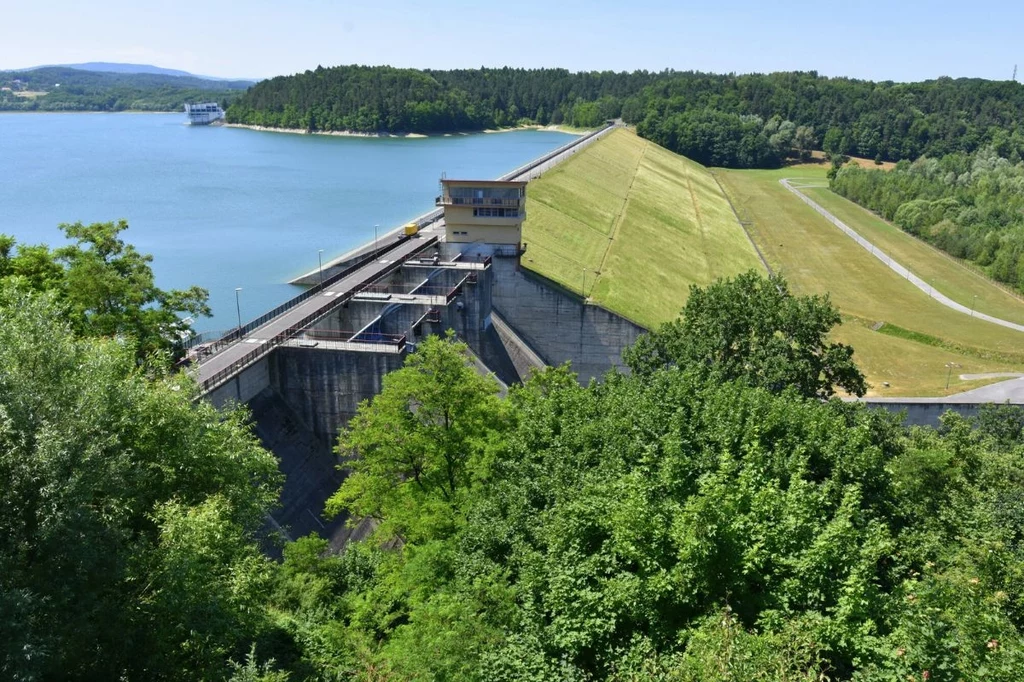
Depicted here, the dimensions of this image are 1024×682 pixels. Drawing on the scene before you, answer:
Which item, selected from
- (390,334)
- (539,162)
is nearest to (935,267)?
(539,162)

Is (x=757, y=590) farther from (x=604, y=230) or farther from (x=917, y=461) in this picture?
(x=604, y=230)

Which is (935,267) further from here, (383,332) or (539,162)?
(383,332)

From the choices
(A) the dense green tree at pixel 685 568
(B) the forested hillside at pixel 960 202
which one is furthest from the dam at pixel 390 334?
(B) the forested hillside at pixel 960 202

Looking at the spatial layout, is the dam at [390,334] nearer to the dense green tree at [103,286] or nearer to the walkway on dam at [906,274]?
the dense green tree at [103,286]

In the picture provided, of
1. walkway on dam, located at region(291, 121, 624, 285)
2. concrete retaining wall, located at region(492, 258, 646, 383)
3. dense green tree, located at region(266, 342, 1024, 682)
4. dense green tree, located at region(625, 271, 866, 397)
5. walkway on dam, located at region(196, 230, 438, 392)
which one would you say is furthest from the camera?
walkway on dam, located at region(291, 121, 624, 285)

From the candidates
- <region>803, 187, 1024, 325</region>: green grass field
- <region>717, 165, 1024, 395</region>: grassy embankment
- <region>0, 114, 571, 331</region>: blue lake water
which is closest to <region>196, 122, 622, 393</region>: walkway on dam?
<region>0, 114, 571, 331</region>: blue lake water

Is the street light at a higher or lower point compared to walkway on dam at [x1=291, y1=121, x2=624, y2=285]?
lower

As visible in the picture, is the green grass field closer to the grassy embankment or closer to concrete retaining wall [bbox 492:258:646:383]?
the grassy embankment

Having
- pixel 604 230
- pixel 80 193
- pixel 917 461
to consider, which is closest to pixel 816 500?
pixel 917 461
